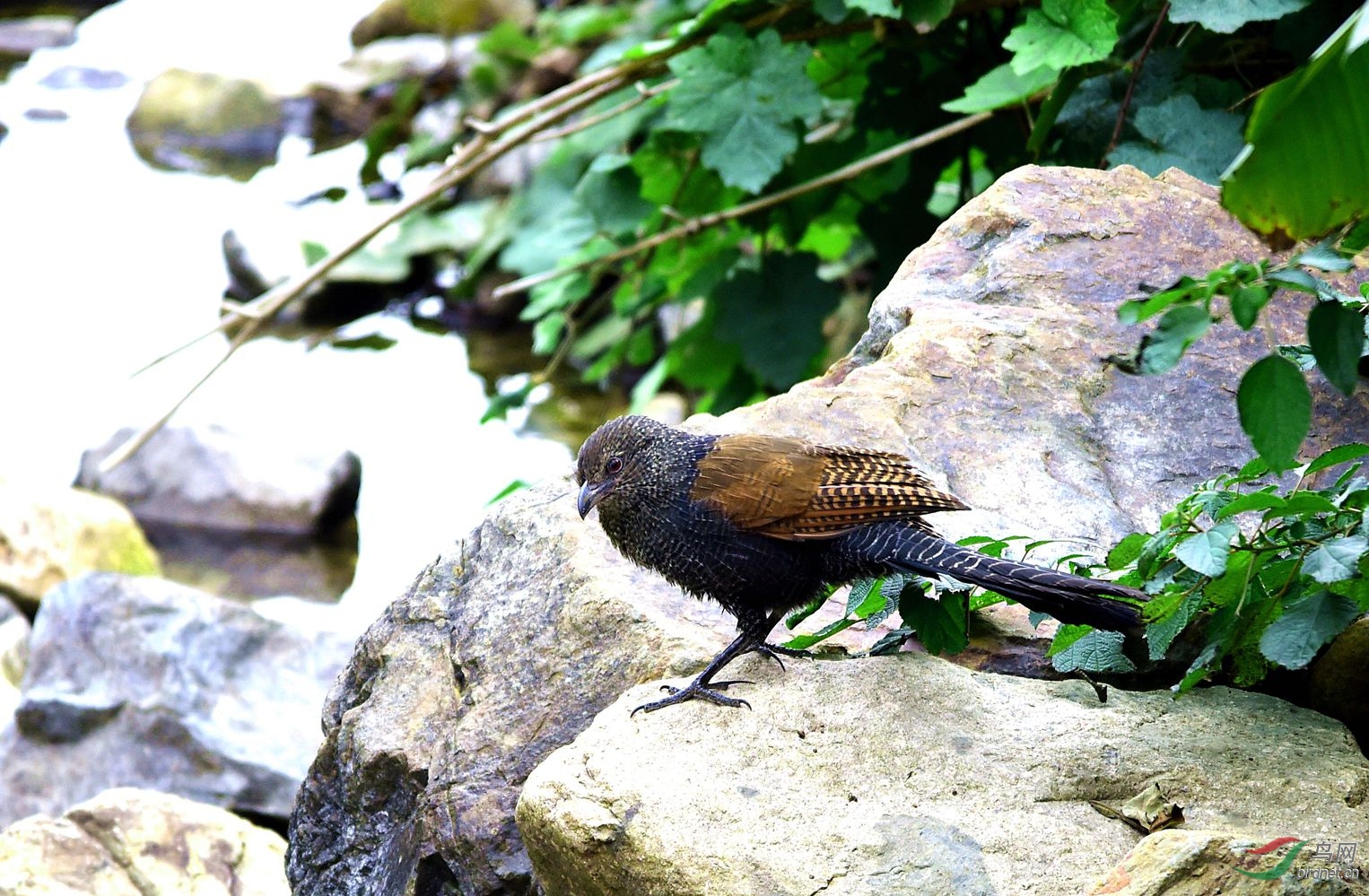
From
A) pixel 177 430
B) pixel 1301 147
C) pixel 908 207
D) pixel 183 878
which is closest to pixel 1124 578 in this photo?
pixel 1301 147

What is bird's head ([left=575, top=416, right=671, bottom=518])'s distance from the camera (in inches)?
141

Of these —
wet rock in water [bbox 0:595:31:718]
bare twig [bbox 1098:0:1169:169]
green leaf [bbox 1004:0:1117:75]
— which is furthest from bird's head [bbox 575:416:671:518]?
wet rock in water [bbox 0:595:31:718]

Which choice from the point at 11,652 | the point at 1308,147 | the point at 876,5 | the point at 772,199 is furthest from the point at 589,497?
the point at 11,652

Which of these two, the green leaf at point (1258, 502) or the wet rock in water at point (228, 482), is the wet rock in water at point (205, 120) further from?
the green leaf at point (1258, 502)

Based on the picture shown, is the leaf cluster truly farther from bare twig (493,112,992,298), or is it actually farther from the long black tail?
the long black tail

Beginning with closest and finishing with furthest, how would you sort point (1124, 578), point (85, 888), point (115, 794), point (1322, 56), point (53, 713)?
point (1322, 56), point (1124, 578), point (85, 888), point (115, 794), point (53, 713)

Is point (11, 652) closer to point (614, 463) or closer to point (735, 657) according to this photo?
point (614, 463)

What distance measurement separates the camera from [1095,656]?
10.2ft

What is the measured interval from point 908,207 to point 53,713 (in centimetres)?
415

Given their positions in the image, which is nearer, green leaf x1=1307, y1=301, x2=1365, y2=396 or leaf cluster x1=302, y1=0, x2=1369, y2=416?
green leaf x1=1307, y1=301, x2=1365, y2=396

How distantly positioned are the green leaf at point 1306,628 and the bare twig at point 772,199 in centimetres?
337

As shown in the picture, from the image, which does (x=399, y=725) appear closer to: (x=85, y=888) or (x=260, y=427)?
(x=85, y=888)

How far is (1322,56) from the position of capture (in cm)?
201

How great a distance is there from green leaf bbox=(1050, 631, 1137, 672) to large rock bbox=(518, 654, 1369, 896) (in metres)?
0.09
